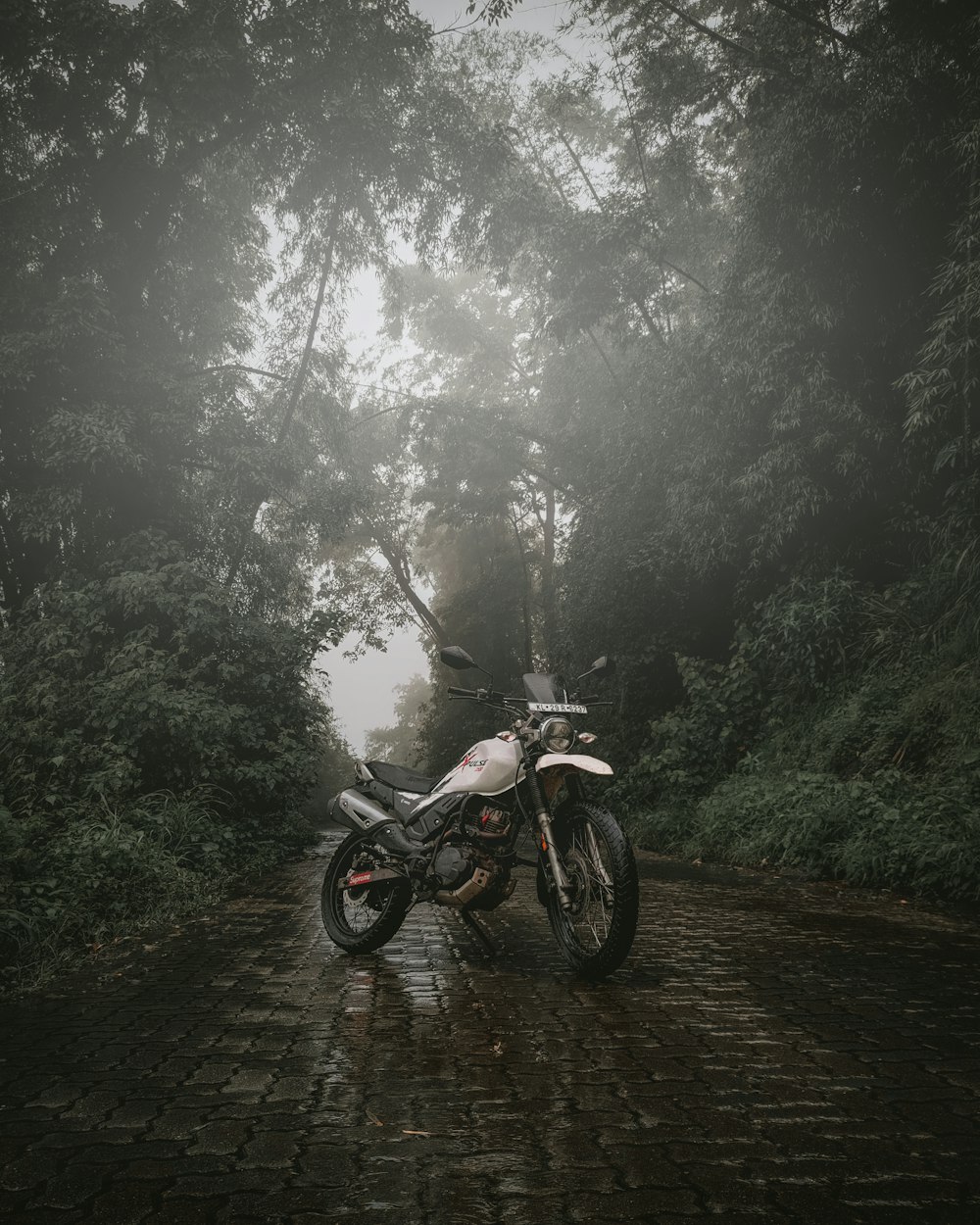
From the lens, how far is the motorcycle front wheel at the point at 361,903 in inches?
182

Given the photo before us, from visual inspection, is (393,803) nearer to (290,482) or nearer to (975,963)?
(975,963)

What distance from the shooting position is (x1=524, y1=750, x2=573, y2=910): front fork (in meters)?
4.00

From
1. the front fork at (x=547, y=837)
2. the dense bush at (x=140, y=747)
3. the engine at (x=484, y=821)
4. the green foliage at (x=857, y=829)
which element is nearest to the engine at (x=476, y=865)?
the engine at (x=484, y=821)

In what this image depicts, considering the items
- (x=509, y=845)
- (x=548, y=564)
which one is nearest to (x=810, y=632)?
(x=509, y=845)

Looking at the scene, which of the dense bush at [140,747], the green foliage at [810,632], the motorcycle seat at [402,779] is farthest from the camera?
the green foliage at [810,632]

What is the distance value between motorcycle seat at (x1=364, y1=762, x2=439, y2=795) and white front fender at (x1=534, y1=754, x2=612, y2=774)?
41.0 inches

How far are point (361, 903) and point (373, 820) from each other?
0.46 meters

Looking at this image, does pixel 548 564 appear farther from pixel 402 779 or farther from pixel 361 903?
pixel 361 903

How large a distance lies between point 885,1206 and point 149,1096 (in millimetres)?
2031

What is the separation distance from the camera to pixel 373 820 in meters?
4.89

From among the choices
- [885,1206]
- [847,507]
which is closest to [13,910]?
[885,1206]

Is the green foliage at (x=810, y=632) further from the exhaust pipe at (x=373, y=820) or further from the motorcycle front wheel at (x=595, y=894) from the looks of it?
the motorcycle front wheel at (x=595, y=894)

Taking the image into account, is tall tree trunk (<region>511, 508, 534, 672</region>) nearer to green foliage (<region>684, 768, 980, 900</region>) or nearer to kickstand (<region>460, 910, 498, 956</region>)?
green foliage (<region>684, 768, 980, 900</region>)

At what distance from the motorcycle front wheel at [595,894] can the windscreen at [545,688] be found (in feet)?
1.88
